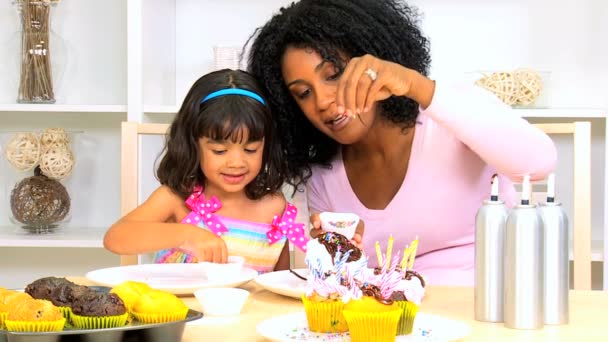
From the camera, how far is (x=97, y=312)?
991mm

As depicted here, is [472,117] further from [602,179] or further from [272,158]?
Result: [602,179]

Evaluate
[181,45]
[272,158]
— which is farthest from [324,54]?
[181,45]

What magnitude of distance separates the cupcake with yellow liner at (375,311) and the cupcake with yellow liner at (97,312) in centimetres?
25

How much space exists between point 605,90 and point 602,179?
29 cm

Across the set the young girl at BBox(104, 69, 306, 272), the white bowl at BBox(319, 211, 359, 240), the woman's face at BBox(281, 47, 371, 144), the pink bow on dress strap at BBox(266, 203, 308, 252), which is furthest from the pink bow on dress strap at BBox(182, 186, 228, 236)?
the white bowl at BBox(319, 211, 359, 240)

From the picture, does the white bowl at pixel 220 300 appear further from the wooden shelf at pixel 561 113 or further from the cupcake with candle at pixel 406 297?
the wooden shelf at pixel 561 113

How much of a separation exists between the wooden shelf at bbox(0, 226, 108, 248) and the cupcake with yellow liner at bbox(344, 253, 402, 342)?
6.08ft

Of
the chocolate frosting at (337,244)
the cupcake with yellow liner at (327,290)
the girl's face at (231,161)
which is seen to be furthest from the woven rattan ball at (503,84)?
the cupcake with yellow liner at (327,290)

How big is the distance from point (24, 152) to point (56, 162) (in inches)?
3.9

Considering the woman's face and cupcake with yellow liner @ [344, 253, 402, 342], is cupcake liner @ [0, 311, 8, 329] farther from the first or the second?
the woman's face

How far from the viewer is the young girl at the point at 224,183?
194 cm

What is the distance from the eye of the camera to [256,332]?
113cm

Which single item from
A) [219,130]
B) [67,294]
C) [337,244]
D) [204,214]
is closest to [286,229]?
[204,214]

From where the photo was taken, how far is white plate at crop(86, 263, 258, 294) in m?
1.38
